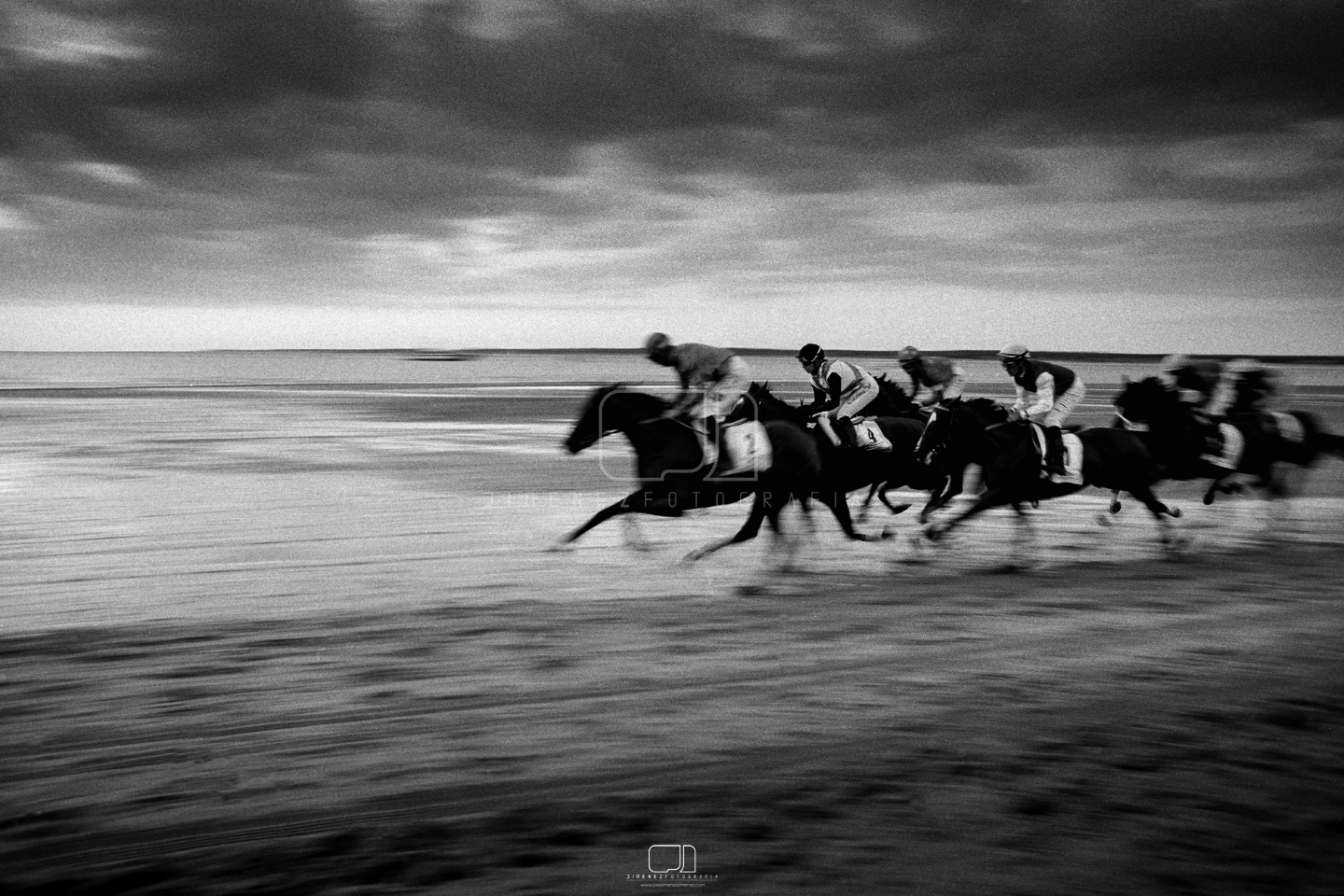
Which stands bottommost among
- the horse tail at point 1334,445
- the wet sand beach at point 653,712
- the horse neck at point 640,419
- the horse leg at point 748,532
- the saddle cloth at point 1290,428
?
the wet sand beach at point 653,712

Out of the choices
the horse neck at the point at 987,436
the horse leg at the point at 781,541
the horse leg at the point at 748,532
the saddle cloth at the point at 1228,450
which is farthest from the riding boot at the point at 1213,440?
the horse leg at the point at 748,532

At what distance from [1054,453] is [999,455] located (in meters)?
0.56

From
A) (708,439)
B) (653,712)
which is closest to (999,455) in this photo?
(708,439)

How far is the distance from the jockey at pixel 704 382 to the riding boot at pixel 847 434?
4.47ft

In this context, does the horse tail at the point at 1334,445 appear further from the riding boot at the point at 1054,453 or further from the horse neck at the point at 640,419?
the horse neck at the point at 640,419

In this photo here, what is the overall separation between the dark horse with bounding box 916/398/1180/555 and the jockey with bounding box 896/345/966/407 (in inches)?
64.2

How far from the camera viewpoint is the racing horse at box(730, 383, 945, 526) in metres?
10.1

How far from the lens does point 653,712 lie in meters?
5.25

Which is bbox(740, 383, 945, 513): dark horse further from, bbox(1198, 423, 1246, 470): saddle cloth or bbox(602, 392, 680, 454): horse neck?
bbox(1198, 423, 1246, 470): saddle cloth

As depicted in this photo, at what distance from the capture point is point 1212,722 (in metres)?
5.19

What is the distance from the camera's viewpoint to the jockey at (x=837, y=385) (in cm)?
1120

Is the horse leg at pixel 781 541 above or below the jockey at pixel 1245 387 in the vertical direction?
below

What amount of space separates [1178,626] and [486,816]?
5241 millimetres

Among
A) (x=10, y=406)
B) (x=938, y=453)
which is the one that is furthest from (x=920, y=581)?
(x=10, y=406)
